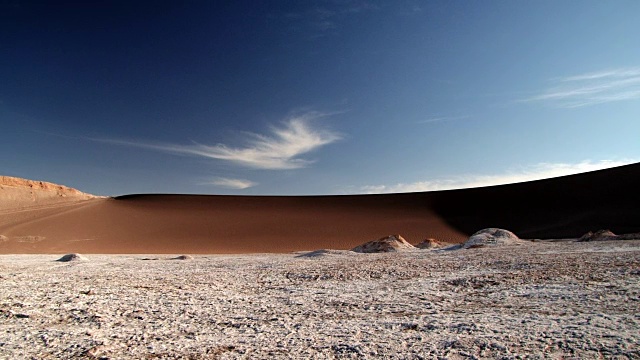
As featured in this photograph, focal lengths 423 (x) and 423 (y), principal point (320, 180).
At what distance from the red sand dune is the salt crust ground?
1946 centimetres

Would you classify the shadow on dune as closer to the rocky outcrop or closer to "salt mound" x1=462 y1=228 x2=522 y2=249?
"salt mound" x1=462 y1=228 x2=522 y2=249

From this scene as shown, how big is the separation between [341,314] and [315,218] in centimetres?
3612

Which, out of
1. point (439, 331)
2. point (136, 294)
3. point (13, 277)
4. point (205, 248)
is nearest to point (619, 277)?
point (439, 331)

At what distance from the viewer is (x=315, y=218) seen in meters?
41.5

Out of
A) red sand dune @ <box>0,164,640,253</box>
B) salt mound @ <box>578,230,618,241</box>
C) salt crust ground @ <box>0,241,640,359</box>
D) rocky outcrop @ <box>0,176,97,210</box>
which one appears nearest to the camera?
salt crust ground @ <box>0,241,640,359</box>

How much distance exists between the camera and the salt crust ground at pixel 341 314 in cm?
406

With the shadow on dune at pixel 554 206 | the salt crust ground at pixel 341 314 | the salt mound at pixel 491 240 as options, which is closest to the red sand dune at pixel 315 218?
the shadow on dune at pixel 554 206

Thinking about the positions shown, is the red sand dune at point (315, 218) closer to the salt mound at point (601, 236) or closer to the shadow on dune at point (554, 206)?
the shadow on dune at point (554, 206)

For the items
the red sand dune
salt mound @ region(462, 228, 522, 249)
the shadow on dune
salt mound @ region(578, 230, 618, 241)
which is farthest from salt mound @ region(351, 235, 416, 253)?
the shadow on dune

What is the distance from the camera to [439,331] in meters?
4.47

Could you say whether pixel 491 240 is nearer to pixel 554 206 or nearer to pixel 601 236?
pixel 601 236

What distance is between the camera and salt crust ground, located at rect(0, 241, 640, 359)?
4.06 metres

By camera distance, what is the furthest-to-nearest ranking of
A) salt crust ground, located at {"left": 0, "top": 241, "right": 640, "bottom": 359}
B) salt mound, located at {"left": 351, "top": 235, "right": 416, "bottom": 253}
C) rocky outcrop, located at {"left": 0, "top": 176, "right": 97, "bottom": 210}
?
rocky outcrop, located at {"left": 0, "top": 176, "right": 97, "bottom": 210} → salt mound, located at {"left": 351, "top": 235, "right": 416, "bottom": 253} → salt crust ground, located at {"left": 0, "top": 241, "right": 640, "bottom": 359}

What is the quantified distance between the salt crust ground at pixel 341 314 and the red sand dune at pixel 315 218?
19.5 m
